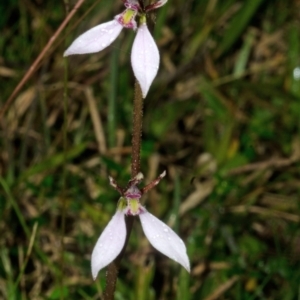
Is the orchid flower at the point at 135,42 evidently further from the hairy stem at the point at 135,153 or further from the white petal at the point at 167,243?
the white petal at the point at 167,243

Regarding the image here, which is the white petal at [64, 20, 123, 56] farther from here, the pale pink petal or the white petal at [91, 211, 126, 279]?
the white petal at [91, 211, 126, 279]

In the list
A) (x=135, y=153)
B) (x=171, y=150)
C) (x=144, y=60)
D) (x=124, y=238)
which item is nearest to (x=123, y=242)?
(x=124, y=238)

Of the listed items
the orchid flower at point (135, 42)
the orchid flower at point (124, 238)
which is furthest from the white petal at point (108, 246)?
the orchid flower at point (135, 42)

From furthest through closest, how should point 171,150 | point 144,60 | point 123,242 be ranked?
point 171,150 → point 123,242 → point 144,60

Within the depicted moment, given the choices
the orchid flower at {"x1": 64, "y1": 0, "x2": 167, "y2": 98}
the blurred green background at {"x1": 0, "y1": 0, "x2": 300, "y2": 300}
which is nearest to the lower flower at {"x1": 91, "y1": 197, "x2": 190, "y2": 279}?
the orchid flower at {"x1": 64, "y1": 0, "x2": 167, "y2": 98}

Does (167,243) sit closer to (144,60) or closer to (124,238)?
(124,238)

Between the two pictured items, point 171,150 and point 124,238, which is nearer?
point 124,238

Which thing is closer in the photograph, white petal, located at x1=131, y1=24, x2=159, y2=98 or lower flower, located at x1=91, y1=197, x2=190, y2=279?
white petal, located at x1=131, y1=24, x2=159, y2=98
